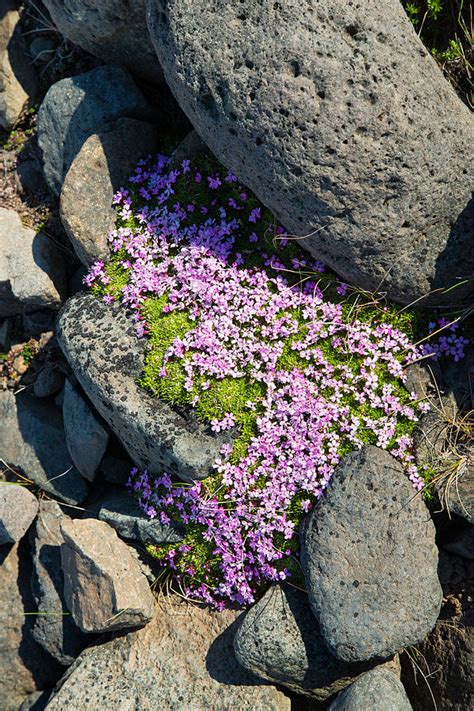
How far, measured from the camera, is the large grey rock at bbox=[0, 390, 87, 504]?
6816mm

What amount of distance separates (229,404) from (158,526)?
1.35 m

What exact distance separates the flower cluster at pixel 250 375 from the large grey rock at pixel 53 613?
1351mm

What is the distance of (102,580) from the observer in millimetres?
5762

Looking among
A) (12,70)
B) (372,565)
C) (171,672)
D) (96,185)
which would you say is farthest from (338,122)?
(171,672)

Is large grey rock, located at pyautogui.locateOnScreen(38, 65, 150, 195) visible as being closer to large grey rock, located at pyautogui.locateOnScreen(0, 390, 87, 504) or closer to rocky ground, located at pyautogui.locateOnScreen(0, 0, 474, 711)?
rocky ground, located at pyautogui.locateOnScreen(0, 0, 474, 711)

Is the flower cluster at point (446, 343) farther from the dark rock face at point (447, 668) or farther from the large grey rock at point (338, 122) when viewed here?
the dark rock face at point (447, 668)

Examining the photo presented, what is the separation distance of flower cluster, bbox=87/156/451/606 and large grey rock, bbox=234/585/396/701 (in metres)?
0.23

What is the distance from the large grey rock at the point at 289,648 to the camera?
5.24m

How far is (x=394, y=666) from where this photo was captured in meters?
5.52

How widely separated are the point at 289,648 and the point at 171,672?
1.26m

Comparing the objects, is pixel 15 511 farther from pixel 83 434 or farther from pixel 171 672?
pixel 171 672

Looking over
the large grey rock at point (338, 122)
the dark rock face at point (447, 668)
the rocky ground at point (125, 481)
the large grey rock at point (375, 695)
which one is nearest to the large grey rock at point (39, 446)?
the rocky ground at point (125, 481)

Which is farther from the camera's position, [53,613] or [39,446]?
[39,446]

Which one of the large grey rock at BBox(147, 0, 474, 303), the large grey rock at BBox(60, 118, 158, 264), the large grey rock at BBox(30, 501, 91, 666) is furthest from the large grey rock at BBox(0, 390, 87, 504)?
the large grey rock at BBox(147, 0, 474, 303)
